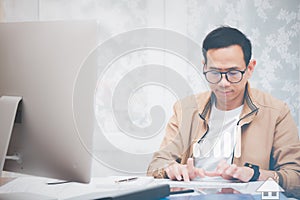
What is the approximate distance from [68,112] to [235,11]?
4.83ft

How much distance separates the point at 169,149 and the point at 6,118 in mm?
1247

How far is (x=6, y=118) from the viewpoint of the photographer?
1.13m

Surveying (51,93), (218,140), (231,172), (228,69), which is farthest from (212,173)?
(51,93)

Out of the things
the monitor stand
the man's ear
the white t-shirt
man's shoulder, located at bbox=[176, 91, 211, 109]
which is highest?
the man's ear

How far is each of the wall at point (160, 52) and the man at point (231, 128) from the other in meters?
0.06

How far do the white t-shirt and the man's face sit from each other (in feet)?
0.16

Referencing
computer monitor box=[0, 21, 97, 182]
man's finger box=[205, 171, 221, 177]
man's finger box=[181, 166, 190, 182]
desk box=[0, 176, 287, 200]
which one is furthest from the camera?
man's finger box=[205, 171, 221, 177]

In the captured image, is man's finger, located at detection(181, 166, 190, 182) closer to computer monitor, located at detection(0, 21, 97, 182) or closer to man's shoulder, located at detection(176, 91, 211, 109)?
man's shoulder, located at detection(176, 91, 211, 109)

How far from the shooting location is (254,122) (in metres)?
2.22

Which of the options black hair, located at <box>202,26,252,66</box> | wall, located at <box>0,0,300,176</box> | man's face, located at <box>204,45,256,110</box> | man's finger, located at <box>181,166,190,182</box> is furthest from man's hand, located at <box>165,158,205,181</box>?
black hair, located at <box>202,26,252,66</box>

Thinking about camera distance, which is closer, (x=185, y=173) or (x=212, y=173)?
(x=185, y=173)

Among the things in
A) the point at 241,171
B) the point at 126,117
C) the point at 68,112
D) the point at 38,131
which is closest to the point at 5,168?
the point at 38,131

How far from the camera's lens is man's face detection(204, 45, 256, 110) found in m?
2.22

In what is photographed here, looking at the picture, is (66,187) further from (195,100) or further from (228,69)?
(228,69)
